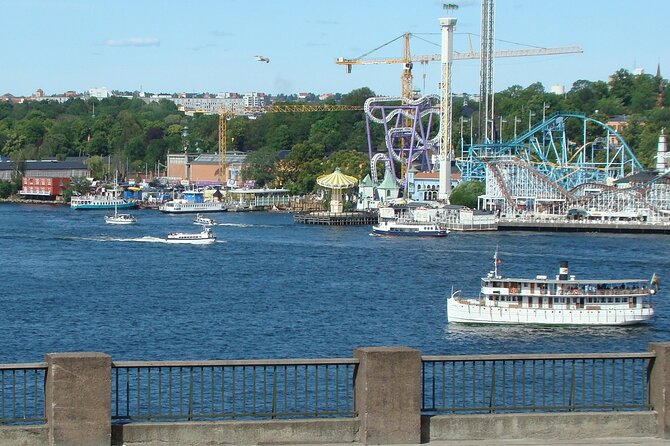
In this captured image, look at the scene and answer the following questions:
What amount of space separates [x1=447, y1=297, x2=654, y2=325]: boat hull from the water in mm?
400

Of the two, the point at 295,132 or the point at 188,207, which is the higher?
the point at 295,132

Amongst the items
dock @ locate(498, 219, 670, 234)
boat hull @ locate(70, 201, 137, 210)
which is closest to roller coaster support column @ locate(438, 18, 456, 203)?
dock @ locate(498, 219, 670, 234)

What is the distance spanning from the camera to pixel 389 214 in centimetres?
9656

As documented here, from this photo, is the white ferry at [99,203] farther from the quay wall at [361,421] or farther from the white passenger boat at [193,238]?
the quay wall at [361,421]

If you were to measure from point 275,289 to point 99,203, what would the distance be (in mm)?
74668

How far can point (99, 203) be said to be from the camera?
4894 inches

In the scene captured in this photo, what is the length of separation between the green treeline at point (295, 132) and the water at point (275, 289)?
42581mm

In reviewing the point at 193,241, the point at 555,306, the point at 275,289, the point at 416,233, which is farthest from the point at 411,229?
the point at 555,306

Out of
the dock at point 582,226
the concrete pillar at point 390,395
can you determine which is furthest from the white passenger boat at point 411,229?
the concrete pillar at point 390,395

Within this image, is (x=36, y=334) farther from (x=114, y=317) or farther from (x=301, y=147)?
(x=301, y=147)

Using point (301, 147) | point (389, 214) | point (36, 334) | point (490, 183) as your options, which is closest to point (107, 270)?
point (36, 334)

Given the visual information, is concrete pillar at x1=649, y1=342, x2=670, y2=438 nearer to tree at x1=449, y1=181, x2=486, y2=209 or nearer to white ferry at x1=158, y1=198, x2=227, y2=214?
tree at x1=449, y1=181, x2=486, y2=209

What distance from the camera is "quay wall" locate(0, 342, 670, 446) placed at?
10805 mm

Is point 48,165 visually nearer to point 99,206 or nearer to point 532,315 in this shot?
point 99,206
